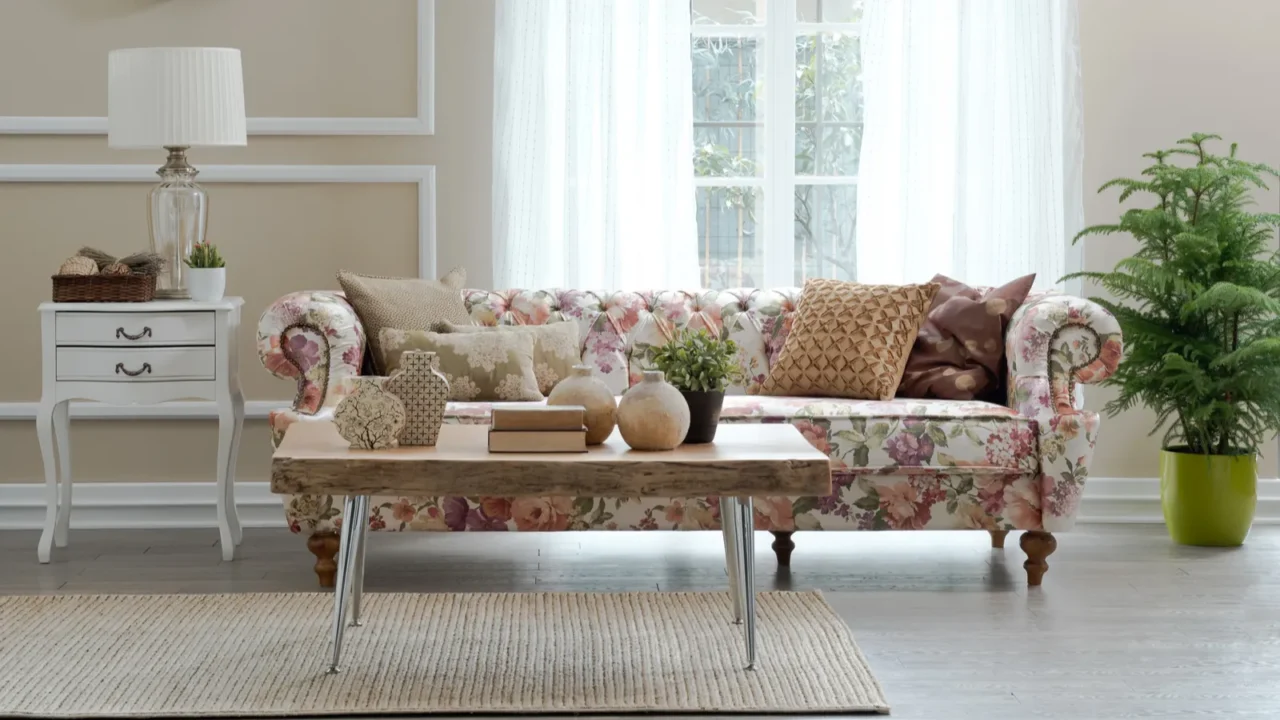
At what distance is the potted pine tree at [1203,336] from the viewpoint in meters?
3.76

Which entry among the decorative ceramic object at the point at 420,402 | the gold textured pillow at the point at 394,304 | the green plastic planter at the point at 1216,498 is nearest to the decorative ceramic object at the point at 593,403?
the decorative ceramic object at the point at 420,402

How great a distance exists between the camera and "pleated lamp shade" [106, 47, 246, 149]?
360cm

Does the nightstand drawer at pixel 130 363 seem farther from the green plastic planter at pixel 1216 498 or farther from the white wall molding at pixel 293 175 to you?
the green plastic planter at pixel 1216 498

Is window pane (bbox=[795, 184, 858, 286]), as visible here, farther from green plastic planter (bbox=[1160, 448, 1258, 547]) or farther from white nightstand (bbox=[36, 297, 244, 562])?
white nightstand (bbox=[36, 297, 244, 562])

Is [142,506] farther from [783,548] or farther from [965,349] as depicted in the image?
[965,349]

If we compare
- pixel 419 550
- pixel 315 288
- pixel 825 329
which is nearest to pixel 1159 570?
pixel 825 329

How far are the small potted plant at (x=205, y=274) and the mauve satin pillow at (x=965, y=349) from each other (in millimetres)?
1931

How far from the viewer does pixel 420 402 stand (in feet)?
8.18

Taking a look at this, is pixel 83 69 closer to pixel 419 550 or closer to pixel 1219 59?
pixel 419 550

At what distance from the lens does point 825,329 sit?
365 centimetres

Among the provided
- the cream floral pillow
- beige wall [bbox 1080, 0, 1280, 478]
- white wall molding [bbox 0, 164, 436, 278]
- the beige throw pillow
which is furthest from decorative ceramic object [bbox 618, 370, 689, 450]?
beige wall [bbox 1080, 0, 1280, 478]

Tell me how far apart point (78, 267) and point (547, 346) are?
1300 millimetres

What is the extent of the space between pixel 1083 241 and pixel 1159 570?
122cm

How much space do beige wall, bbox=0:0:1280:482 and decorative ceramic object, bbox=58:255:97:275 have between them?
1.99 ft
